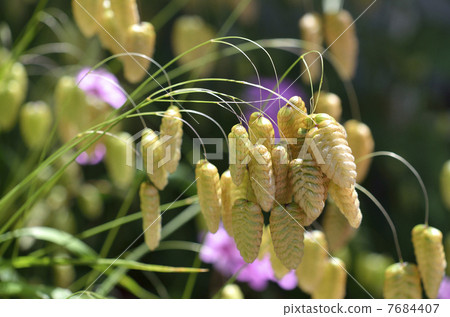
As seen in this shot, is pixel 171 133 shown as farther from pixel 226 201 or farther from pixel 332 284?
pixel 332 284

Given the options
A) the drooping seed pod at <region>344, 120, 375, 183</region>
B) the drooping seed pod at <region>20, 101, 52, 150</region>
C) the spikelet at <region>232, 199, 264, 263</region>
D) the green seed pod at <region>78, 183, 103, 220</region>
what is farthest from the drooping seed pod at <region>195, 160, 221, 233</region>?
the green seed pod at <region>78, 183, 103, 220</region>

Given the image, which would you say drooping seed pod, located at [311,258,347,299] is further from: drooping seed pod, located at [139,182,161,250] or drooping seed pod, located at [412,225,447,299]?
drooping seed pod, located at [139,182,161,250]

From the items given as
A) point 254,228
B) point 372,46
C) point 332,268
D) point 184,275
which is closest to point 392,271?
point 332,268

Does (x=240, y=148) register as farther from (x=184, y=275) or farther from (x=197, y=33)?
(x=184, y=275)

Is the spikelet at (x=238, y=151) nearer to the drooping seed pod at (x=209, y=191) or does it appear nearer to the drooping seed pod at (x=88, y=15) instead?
the drooping seed pod at (x=209, y=191)

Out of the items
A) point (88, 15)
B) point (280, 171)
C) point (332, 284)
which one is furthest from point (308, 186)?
point (88, 15)
